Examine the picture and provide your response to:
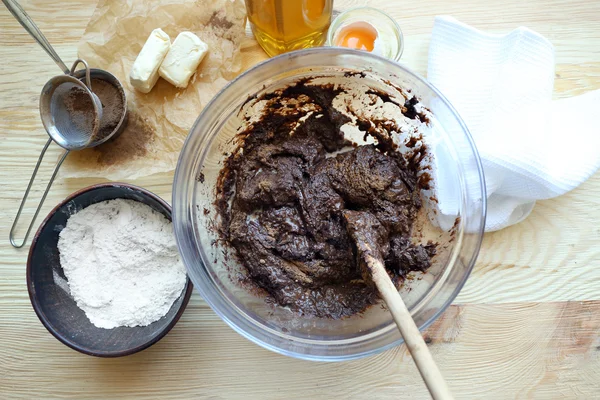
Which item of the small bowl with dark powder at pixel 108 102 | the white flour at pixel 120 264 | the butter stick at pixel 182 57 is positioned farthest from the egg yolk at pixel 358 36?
the white flour at pixel 120 264

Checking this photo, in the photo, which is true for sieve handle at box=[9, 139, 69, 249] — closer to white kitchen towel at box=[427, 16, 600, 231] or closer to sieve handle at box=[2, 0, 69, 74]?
sieve handle at box=[2, 0, 69, 74]

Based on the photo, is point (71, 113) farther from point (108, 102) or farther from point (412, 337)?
point (412, 337)

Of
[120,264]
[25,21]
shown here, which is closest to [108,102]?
[25,21]

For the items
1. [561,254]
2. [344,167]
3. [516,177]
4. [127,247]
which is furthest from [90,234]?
[561,254]

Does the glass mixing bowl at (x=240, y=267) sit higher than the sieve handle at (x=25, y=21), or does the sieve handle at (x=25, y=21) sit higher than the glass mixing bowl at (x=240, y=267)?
the sieve handle at (x=25, y=21)

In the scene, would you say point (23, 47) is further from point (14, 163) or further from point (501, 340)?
point (501, 340)

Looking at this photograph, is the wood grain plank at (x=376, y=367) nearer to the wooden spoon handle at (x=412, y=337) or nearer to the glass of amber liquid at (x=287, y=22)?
the wooden spoon handle at (x=412, y=337)
